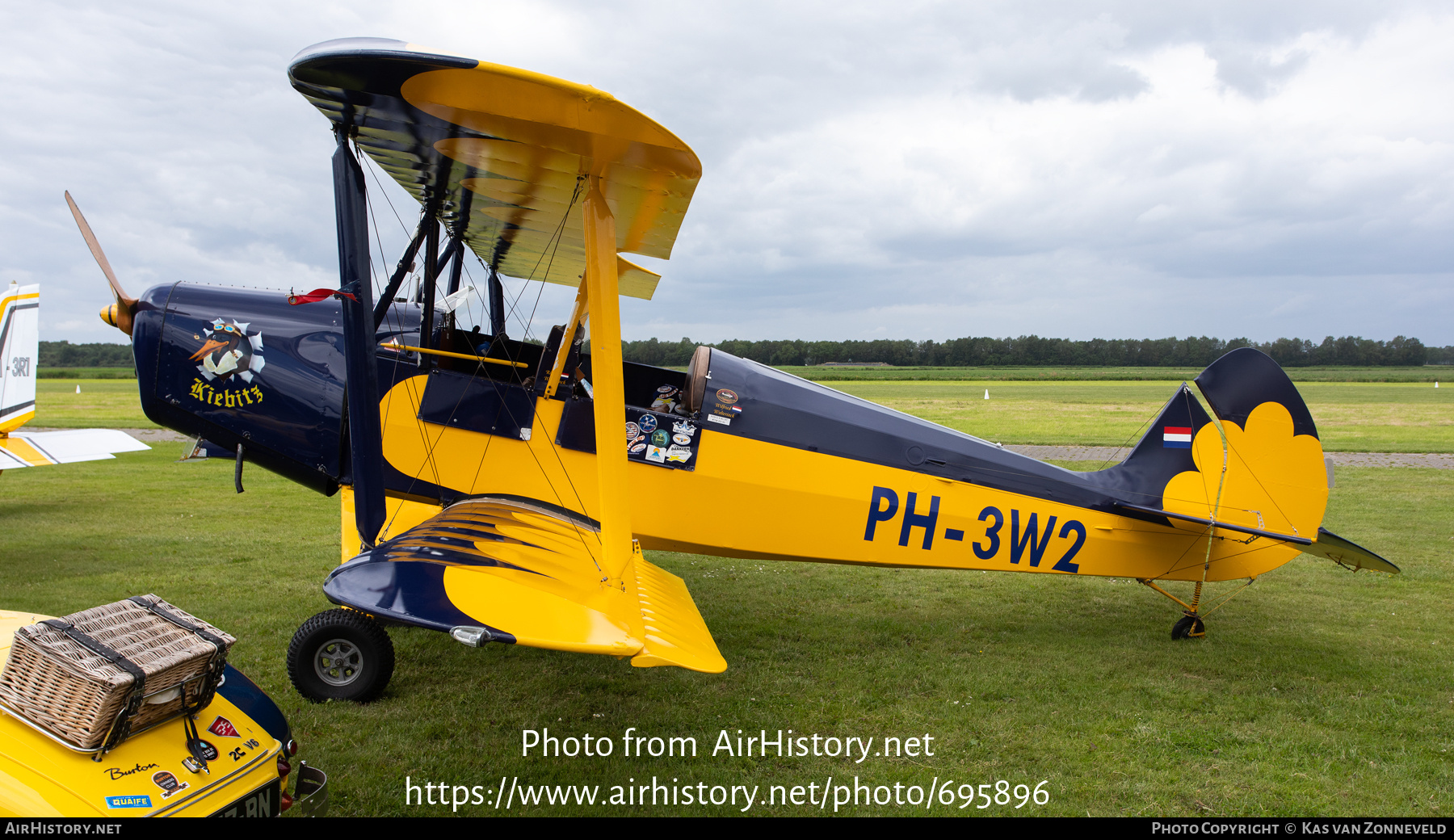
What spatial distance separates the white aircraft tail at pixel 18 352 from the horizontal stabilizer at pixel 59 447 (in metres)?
0.21

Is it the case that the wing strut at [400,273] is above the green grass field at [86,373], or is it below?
above

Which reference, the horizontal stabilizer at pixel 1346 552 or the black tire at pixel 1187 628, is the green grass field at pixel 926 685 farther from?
the horizontal stabilizer at pixel 1346 552

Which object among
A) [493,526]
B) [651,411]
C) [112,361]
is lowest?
[112,361]

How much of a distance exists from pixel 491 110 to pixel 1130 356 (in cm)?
7611

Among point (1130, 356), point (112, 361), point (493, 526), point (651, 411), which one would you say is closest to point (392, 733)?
point (493, 526)

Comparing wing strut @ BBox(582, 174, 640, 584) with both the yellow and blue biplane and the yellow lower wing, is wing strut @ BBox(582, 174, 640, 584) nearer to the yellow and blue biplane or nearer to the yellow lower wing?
the yellow lower wing

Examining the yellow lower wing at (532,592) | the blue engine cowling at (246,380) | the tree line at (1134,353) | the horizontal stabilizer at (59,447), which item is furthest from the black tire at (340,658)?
the tree line at (1134,353)

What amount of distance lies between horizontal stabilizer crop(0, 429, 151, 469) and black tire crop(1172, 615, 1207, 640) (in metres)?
10.5

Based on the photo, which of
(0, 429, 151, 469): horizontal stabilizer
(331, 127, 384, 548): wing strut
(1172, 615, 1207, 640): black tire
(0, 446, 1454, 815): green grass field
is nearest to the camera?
(0, 446, 1454, 815): green grass field

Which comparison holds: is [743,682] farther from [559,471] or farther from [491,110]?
[491,110]

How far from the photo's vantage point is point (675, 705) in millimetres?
4430

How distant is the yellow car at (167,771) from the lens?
2164 millimetres

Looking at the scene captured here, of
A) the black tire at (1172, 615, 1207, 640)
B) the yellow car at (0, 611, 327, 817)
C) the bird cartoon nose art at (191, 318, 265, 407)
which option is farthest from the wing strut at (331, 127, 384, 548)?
the black tire at (1172, 615, 1207, 640)

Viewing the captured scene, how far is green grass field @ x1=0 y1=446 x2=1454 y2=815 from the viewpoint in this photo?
3660mm
